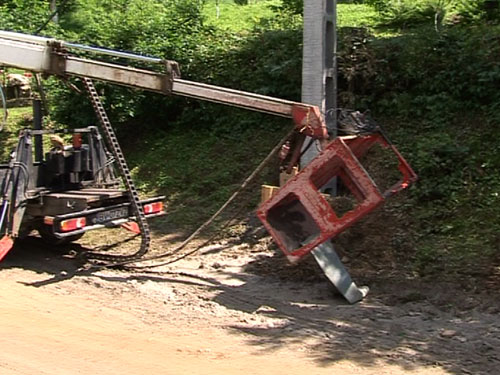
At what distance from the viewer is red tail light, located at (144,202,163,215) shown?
1055cm

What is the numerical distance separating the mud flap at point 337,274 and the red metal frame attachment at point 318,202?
9.0 inches

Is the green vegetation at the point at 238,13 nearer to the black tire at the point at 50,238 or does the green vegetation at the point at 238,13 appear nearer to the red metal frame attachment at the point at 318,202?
the black tire at the point at 50,238

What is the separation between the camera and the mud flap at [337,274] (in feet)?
26.9

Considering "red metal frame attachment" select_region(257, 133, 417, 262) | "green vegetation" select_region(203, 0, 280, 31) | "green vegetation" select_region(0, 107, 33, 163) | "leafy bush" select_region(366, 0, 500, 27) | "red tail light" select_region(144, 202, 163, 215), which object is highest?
"green vegetation" select_region(203, 0, 280, 31)

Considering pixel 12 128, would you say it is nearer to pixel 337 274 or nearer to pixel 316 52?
pixel 316 52

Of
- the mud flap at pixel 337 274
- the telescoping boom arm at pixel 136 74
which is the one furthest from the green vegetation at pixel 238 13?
the mud flap at pixel 337 274

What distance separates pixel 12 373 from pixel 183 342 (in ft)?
5.50

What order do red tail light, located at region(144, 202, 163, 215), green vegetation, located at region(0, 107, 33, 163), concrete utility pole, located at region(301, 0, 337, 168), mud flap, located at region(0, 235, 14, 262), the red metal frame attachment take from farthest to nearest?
green vegetation, located at region(0, 107, 33, 163), concrete utility pole, located at region(301, 0, 337, 168), red tail light, located at region(144, 202, 163, 215), mud flap, located at region(0, 235, 14, 262), the red metal frame attachment

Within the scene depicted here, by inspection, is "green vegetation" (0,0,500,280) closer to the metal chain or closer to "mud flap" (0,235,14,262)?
the metal chain

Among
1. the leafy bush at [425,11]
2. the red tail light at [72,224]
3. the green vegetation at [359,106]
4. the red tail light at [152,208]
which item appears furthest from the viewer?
Answer: the leafy bush at [425,11]

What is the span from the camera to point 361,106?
13000 mm

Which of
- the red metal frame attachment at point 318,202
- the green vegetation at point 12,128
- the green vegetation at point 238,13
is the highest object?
the green vegetation at point 238,13

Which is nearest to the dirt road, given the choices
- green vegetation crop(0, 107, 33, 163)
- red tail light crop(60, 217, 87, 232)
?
red tail light crop(60, 217, 87, 232)

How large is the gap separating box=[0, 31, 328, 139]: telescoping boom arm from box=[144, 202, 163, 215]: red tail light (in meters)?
1.98
